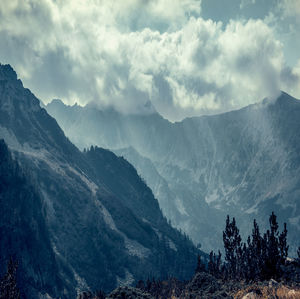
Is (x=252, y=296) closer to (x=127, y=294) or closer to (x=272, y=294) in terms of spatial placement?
(x=272, y=294)

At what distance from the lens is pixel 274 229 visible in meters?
69.1

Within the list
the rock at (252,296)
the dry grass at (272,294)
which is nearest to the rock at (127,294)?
the rock at (252,296)

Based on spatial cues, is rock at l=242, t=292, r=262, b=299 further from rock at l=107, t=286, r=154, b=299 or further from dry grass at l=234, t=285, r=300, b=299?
rock at l=107, t=286, r=154, b=299

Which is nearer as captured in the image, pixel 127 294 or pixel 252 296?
pixel 127 294

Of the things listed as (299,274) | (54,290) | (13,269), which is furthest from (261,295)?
(54,290)

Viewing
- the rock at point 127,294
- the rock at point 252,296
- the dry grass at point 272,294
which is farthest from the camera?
the rock at point 252,296

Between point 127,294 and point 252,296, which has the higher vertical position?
point 252,296

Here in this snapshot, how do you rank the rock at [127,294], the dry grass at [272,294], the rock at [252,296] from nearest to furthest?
the dry grass at [272,294] → the rock at [127,294] → the rock at [252,296]

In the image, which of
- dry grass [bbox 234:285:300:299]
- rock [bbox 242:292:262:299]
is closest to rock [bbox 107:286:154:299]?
rock [bbox 242:292:262:299]

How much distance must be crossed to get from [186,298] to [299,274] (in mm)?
25338

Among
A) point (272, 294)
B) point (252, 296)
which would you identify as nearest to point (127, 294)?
point (252, 296)

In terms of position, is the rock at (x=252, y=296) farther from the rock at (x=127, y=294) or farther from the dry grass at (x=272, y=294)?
the rock at (x=127, y=294)

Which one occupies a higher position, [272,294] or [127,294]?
[272,294]

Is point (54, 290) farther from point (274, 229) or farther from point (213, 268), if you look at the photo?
point (274, 229)
